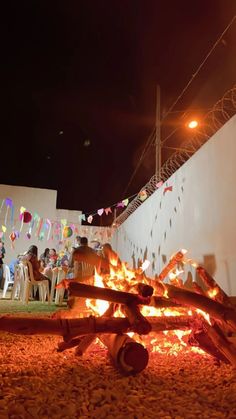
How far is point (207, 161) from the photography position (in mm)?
5230

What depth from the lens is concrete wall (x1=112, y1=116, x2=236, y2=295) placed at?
4.50 metres

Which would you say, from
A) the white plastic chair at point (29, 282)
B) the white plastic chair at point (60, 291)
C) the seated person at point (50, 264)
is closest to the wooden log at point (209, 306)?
the white plastic chair at point (29, 282)

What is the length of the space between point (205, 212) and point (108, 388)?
3612 millimetres

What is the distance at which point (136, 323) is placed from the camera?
244cm

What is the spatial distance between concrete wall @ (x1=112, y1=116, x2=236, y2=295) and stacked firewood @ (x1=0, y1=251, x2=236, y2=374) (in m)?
1.64

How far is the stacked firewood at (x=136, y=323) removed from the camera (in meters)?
2.32

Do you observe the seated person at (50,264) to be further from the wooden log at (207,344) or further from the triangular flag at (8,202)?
the wooden log at (207,344)

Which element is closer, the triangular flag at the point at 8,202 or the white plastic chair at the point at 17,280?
the white plastic chair at the point at 17,280

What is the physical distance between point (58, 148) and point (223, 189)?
16343mm

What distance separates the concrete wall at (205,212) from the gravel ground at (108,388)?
6.73 feet

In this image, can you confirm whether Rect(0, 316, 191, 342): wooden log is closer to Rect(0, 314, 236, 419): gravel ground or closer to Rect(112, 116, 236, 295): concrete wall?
Rect(0, 314, 236, 419): gravel ground

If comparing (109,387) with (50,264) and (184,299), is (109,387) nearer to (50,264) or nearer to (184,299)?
(184,299)

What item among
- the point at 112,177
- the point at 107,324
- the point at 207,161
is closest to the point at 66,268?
the point at 207,161

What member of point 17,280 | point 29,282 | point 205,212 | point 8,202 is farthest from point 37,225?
point 205,212
